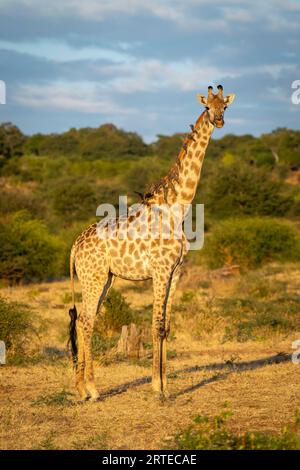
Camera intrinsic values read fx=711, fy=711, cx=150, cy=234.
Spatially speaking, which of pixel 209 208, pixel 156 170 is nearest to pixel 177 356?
pixel 209 208

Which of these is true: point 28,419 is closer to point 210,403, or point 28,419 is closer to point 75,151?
point 210,403

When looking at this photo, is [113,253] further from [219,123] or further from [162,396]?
[219,123]

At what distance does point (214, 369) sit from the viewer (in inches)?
387

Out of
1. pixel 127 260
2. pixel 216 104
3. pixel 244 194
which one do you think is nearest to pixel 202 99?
pixel 216 104

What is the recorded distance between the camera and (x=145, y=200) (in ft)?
26.7

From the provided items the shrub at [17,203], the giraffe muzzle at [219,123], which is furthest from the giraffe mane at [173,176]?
the shrub at [17,203]

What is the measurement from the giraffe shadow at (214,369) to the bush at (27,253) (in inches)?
416

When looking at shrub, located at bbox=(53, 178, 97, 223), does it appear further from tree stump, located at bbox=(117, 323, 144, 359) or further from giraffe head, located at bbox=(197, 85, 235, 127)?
giraffe head, located at bbox=(197, 85, 235, 127)

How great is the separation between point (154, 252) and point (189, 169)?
1.02 m

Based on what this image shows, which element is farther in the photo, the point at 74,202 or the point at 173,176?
the point at 74,202

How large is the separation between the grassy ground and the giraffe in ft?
1.70

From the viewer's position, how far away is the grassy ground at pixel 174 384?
6.38 meters

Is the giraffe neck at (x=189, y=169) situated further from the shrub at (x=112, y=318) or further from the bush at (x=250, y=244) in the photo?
the bush at (x=250, y=244)

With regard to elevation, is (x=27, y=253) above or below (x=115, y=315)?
above
